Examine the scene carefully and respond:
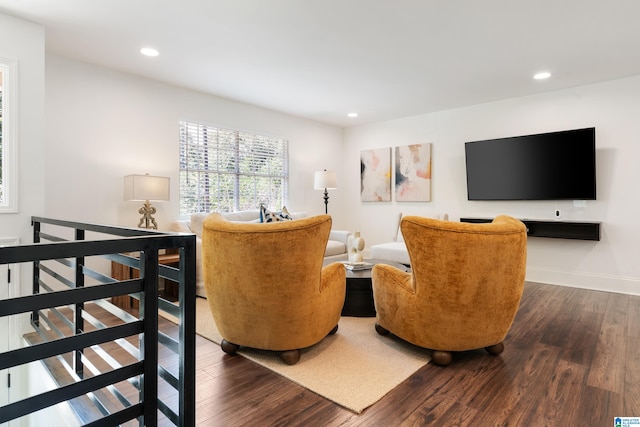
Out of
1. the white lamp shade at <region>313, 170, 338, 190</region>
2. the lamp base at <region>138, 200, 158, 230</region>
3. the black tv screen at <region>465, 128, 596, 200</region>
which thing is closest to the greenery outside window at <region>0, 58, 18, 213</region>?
A: the lamp base at <region>138, 200, 158, 230</region>

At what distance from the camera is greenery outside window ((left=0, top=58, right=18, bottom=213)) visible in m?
2.65

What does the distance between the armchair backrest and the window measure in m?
3.30

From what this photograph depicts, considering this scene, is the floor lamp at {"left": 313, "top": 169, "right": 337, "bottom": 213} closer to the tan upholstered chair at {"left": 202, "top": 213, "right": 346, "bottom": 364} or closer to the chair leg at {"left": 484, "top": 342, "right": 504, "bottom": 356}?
the tan upholstered chair at {"left": 202, "top": 213, "right": 346, "bottom": 364}

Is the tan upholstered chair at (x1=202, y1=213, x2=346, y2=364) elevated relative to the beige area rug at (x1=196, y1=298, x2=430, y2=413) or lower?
elevated

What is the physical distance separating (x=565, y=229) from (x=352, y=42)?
330 centimetres

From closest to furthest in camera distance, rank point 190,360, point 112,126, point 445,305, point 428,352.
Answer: point 190,360
point 445,305
point 428,352
point 112,126

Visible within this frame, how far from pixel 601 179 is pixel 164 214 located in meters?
5.15

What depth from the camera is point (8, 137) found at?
2.66 metres

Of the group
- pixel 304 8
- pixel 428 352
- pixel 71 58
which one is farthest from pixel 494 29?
pixel 71 58

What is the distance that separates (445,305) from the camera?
207 centimetres

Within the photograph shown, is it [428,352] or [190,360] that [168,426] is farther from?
[428,352]

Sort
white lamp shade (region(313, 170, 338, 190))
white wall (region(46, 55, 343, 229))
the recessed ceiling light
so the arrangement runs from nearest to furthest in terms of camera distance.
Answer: the recessed ceiling light → white wall (region(46, 55, 343, 229)) → white lamp shade (region(313, 170, 338, 190))

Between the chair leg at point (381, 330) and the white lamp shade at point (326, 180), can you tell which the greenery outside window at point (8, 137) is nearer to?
the chair leg at point (381, 330)

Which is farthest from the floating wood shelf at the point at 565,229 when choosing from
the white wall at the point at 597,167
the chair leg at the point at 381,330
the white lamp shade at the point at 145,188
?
the white lamp shade at the point at 145,188
